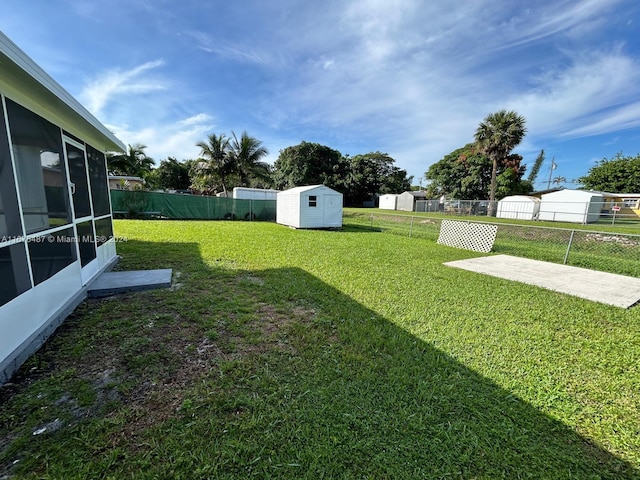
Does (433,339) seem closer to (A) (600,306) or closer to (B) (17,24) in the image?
(A) (600,306)

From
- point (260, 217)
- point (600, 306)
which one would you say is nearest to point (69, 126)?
point (600, 306)

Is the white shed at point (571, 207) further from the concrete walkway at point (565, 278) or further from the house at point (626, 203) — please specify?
the concrete walkway at point (565, 278)

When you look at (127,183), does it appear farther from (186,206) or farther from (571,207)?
(571,207)

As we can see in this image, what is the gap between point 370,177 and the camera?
1375 inches

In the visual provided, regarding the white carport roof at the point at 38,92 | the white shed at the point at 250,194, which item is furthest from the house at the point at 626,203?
the white carport roof at the point at 38,92

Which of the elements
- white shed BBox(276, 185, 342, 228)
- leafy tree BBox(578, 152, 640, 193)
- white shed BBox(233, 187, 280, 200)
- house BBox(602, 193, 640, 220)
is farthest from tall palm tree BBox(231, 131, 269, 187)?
leafy tree BBox(578, 152, 640, 193)

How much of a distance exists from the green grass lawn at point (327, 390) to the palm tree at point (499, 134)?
21748mm

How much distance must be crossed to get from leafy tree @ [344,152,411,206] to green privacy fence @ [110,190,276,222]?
20.1 meters

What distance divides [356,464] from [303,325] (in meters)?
1.69

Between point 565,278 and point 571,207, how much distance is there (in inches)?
752

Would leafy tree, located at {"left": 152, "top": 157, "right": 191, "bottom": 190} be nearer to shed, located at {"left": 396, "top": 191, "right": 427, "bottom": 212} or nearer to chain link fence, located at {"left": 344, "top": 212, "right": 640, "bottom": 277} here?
shed, located at {"left": 396, "top": 191, "right": 427, "bottom": 212}

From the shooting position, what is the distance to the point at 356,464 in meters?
1.45

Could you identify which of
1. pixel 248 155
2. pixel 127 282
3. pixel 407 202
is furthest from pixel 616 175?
pixel 127 282

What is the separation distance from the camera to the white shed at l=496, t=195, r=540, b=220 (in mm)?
19641
